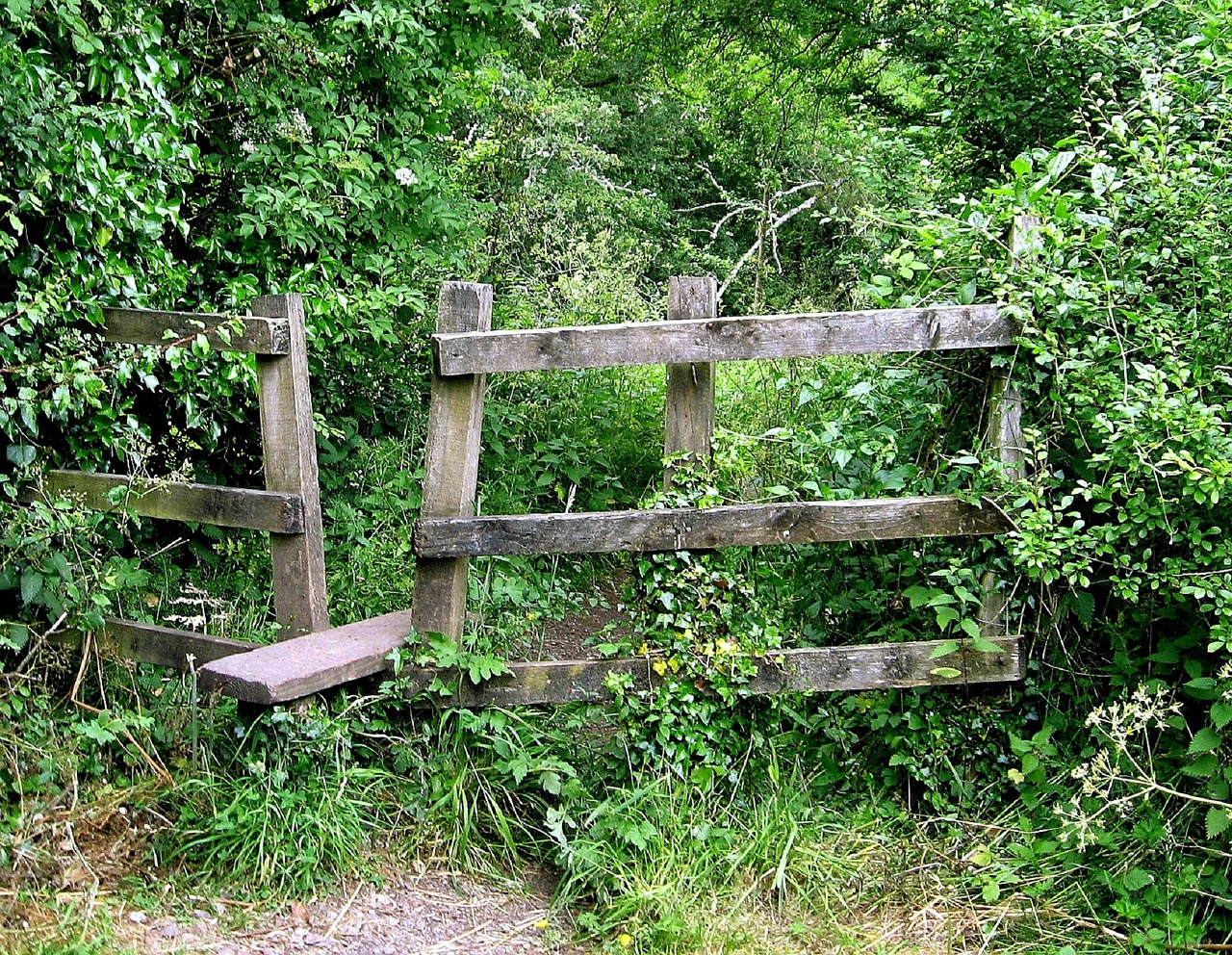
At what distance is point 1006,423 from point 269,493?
2.80 meters

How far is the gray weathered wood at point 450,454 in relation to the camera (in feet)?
12.4

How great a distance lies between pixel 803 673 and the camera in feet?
12.5

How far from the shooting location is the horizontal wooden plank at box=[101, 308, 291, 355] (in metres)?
3.94

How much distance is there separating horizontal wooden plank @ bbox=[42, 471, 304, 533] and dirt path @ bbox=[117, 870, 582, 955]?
1394mm

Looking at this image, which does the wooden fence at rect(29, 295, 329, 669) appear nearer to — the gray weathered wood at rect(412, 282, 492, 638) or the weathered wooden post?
the gray weathered wood at rect(412, 282, 492, 638)

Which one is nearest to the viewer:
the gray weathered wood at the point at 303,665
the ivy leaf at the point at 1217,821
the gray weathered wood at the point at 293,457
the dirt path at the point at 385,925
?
the dirt path at the point at 385,925

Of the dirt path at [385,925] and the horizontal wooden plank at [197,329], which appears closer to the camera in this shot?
the dirt path at [385,925]

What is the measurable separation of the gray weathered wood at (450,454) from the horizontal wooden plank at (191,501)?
21.9 inches

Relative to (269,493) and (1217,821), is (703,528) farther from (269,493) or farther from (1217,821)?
(1217,821)

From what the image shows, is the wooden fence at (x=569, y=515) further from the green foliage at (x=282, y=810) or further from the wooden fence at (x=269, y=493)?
the green foliage at (x=282, y=810)

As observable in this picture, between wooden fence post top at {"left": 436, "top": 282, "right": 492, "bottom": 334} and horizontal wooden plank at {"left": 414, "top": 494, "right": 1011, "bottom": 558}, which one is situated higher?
wooden fence post top at {"left": 436, "top": 282, "right": 492, "bottom": 334}

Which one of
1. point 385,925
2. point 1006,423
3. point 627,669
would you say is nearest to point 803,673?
point 627,669

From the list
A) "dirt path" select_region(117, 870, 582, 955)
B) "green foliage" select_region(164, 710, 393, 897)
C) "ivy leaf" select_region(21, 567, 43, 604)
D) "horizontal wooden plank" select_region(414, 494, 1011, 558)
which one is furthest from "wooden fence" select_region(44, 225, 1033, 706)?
"dirt path" select_region(117, 870, 582, 955)

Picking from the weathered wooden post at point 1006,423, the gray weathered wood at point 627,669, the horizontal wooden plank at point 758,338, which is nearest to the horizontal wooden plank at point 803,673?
the gray weathered wood at point 627,669
